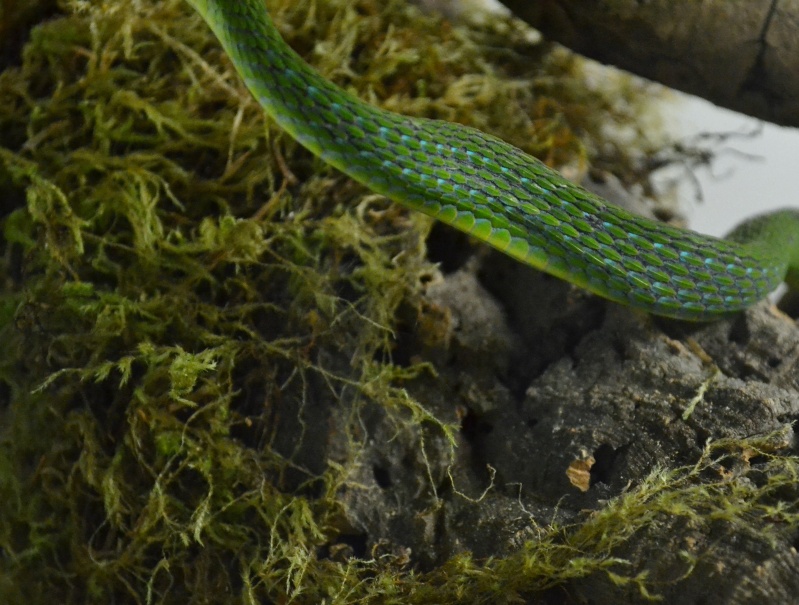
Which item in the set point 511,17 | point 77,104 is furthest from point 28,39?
point 511,17

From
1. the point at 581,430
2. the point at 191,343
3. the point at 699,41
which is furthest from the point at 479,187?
the point at 699,41

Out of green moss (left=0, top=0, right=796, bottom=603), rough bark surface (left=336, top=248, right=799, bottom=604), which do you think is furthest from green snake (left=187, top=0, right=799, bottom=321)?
green moss (left=0, top=0, right=796, bottom=603)

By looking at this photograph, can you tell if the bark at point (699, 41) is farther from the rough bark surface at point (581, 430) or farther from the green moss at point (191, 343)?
the rough bark surface at point (581, 430)

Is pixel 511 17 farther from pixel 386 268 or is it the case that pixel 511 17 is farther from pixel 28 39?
pixel 28 39

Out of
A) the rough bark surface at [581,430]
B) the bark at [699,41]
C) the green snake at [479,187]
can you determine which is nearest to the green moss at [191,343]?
the rough bark surface at [581,430]

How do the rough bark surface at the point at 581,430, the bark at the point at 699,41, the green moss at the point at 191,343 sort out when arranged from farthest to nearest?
1. the bark at the point at 699,41
2. the green moss at the point at 191,343
3. the rough bark surface at the point at 581,430

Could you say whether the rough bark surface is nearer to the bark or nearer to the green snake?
the green snake
